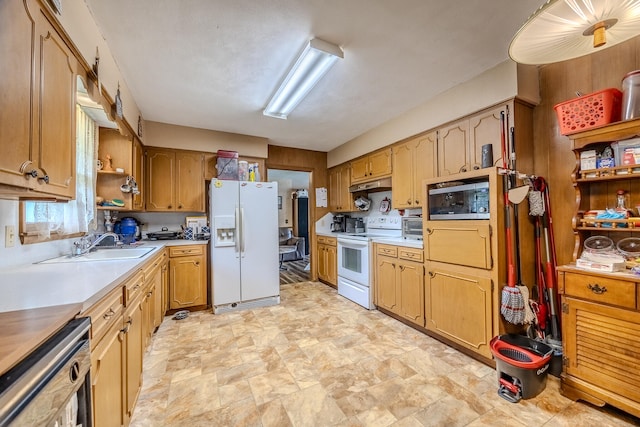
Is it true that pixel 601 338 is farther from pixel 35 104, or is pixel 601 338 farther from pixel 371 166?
pixel 35 104

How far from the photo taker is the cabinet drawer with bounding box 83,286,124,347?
103 centimetres

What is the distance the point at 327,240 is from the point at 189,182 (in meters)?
2.28

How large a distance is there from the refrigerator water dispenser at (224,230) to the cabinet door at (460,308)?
2.38 metres

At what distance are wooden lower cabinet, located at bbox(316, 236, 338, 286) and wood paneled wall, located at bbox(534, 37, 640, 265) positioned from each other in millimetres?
2659

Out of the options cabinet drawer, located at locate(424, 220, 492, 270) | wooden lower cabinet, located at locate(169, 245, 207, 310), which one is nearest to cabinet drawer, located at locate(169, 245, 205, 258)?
wooden lower cabinet, located at locate(169, 245, 207, 310)

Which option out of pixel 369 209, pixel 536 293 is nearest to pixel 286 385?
pixel 536 293

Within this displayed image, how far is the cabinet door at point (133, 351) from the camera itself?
4.66ft

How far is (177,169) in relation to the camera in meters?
3.59

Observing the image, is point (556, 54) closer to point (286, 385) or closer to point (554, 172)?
point (554, 172)

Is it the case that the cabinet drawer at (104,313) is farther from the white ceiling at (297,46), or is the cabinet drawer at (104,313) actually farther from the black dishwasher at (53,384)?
the white ceiling at (297,46)

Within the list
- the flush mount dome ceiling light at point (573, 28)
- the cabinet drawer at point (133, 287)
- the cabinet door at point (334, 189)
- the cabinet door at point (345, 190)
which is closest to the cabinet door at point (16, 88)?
the cabinet drawer at point (133, 287)

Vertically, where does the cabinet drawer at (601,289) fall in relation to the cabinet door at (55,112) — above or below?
below

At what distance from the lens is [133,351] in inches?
60.6

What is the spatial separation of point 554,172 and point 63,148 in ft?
11.0
